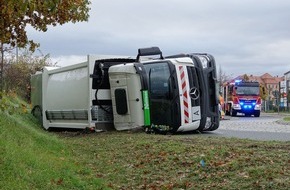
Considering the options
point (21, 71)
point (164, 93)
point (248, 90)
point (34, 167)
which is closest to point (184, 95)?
point (164, 93)

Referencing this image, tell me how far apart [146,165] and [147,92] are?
4878mm

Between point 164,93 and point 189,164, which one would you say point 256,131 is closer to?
point 164,93

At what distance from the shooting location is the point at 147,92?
13.0 m

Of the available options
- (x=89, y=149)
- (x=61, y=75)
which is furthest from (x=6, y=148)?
(x=61, y=75)

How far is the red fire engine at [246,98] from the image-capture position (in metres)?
39.5

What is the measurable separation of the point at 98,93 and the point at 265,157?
768 centimetres

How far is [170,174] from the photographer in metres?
7.42

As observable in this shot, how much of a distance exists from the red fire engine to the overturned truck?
25.9 metres

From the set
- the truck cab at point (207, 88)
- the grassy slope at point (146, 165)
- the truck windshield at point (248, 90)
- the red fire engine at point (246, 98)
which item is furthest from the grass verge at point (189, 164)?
the truck windshield at point (248, 90)

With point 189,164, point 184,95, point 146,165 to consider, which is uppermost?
point 184,95

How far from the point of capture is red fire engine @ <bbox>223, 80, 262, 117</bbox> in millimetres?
39500

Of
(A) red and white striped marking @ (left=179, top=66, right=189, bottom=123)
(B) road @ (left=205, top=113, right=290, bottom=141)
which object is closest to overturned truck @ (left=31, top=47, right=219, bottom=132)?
(A) red and white striped marking @ (left=179, top=66, right=189, bottom=123)

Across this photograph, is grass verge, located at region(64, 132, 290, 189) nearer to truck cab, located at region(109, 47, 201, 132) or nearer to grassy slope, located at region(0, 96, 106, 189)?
grassy slope, located at region(0, 96, 106, 189)

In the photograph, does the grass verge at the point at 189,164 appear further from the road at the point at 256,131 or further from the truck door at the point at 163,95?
the road at the point at 256,131
